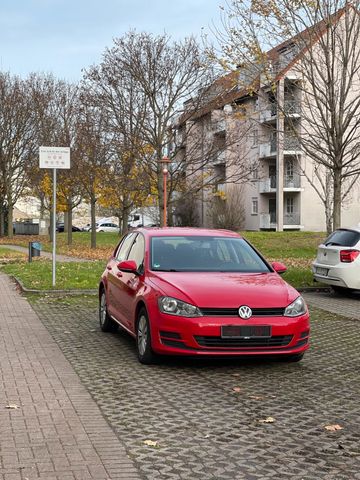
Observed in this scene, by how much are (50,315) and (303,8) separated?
32.3 feet

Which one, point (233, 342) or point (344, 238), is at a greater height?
point (344, 238)

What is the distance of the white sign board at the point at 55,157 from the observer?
46.3ft

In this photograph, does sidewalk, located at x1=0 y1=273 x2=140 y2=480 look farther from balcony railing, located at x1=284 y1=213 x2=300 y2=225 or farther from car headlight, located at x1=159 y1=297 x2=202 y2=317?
balcony railing, located at x1=284 y1=213 x2=300 y2=225

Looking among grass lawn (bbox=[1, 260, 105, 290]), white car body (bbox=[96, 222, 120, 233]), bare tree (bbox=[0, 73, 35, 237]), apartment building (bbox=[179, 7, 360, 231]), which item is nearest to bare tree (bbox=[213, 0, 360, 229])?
apartment building (bbox=[179, 7, 360, 231])

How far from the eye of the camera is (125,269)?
8234 mm

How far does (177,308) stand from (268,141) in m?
31.9

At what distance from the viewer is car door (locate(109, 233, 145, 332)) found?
807 centimetres

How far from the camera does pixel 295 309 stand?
24.1ft

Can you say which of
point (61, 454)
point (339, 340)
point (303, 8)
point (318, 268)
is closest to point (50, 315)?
point (339, 340)

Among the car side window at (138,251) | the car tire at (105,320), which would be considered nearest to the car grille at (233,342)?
the car side window at (138,251)

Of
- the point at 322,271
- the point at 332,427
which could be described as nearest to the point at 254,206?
the point at 322,271

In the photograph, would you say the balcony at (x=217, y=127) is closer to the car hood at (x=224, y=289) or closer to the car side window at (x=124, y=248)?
the car side window at (x=124, y=248)

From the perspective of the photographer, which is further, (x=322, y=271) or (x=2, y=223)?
(x=2, y=223)

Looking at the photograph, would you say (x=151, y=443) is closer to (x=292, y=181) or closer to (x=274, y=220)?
(x=292, y=181)
